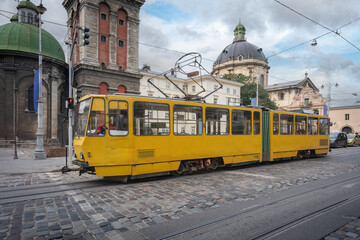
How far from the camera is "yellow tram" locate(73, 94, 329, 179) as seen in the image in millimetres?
7656

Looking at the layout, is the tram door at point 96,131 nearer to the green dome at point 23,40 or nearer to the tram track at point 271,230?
the tram track at point 271,230

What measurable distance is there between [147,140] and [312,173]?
269 inches

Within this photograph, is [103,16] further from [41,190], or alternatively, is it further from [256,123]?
[41,190]

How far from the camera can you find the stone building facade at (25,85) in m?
28.3

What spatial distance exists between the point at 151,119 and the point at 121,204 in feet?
11.0

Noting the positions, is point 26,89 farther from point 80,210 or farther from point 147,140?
point 80,210

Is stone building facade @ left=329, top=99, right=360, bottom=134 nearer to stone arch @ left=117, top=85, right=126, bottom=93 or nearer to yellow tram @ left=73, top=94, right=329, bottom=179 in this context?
stone arch @ left=117, top=85, right=126, bottom=93

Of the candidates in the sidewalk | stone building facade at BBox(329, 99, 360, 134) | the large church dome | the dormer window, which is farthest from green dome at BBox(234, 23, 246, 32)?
the sidewalk

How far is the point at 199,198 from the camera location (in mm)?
6238

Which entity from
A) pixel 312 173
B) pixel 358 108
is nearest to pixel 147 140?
pixel 312 173

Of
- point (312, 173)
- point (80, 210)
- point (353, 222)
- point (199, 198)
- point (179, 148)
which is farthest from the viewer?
point (312, 173)

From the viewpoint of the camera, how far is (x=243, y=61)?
77.8 meters

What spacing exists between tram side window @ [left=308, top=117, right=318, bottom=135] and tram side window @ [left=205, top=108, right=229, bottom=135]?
24.8ft

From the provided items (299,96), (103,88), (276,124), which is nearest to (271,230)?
(276,124)
